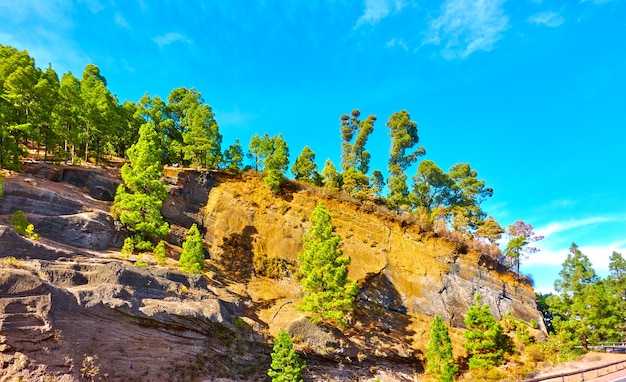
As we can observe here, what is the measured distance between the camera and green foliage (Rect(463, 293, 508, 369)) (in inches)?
1195

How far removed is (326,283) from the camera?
2856 cm

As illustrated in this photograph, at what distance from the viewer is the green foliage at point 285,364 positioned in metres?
21.8

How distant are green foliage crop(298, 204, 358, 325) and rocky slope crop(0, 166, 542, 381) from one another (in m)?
1.68

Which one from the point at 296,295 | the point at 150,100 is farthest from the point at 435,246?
the point at 150,100

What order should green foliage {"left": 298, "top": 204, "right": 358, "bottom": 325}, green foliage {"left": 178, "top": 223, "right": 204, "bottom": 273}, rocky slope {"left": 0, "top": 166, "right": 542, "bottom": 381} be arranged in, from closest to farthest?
rocky slope {"left": 0, "top": 166, "right": 542, "bottom": 381} < green foliage {"left": 178, "top": 223, "right": 204, "bottom": 273} < green foliage {"left": 298, "top": 204, "right": 358, "bottom": 325}

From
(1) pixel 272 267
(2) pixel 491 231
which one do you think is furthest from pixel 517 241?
(1) pixel 272 267

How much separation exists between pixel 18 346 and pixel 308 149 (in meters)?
36.1

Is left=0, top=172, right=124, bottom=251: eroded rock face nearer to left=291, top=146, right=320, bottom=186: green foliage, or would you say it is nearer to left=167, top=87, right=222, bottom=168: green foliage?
left=167, top=87, right=222, bottom=168: green foliage

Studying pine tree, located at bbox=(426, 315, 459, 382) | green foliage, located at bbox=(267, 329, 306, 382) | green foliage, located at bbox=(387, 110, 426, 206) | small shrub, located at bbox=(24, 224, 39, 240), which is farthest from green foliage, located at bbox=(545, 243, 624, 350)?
small shrub, located at bbox=(24, 224, 39, 240)

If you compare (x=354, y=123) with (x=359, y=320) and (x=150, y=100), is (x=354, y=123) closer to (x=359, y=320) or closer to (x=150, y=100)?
(x=150, y=100)

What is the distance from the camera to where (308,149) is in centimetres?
4703

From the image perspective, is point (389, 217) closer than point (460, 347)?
No

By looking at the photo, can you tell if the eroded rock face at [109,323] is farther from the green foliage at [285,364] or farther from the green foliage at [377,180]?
the green foliage at [377,180]

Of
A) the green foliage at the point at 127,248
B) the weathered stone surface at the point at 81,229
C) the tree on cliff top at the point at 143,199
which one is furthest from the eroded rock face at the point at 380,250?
the weathered stone surface at the point at 81,229
